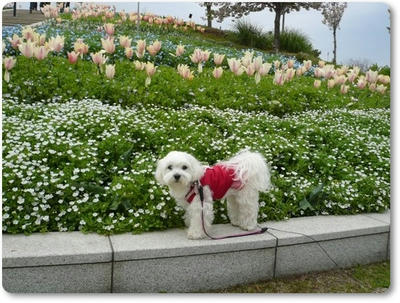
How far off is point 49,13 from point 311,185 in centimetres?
352

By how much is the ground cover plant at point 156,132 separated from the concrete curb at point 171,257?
0.20 m

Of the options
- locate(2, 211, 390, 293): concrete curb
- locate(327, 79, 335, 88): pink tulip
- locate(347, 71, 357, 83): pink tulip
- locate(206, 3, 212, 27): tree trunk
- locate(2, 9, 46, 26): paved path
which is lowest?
locate(2, 211, 390, 293): concrete curb

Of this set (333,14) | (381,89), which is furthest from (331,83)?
(333,14)

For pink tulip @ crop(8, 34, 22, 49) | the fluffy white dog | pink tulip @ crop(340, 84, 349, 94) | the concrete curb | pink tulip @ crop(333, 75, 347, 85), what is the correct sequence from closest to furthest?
the concrete curb, the fluffy white dog, pink tulip @ crop(8, 34, 22, 49), pink tulip @ crop(333, 75, 347, 85), pink tulip @ crop(340, 84, 349, 94)

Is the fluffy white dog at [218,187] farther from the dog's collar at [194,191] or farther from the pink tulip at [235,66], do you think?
the pink tulip at [235,66]

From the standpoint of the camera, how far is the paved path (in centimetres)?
360

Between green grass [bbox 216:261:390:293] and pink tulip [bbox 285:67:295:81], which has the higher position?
pink tulip [bbox 285:67:295:81]

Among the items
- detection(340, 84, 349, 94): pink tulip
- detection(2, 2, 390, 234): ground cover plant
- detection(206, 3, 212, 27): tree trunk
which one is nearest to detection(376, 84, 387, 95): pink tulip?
detection(2, 2, 390, 234): ground cover plant

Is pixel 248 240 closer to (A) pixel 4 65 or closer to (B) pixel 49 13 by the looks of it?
(A) pixel 4 65

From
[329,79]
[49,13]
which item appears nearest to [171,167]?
[49,13]

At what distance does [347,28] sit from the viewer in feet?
12.6

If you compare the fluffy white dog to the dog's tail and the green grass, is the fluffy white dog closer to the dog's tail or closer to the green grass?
the dog's tail

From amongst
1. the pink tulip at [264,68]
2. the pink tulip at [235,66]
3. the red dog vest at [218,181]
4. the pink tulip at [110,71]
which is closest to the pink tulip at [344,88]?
the pink tulip at [264,68]

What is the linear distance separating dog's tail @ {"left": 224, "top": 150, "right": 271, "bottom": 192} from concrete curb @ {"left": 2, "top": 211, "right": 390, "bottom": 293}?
381mm
